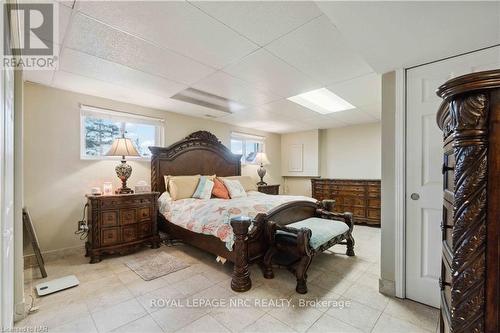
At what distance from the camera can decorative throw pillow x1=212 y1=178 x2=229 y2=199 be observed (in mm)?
3876

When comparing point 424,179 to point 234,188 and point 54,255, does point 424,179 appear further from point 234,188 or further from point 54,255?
point 54,255

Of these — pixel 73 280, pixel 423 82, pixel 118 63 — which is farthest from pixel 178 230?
pixel 423 82

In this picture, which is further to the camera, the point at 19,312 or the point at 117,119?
the point at 117,119

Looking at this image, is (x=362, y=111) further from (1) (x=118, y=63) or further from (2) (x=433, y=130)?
(1) (x=118, y=63)

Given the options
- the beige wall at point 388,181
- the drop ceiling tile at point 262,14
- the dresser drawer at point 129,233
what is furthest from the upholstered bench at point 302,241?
the dresser drawer at point 129,233

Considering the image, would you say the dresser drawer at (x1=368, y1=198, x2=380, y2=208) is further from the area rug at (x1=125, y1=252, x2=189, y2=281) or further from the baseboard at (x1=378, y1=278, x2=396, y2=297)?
the area rug at (x1=125, y1=252, x2=189, y2=281)

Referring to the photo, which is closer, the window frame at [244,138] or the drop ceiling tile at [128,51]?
the drop ceiling tile at [128,51]

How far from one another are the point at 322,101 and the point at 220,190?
2.38 meters

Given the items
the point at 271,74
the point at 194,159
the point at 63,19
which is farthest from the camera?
the point at 194,159

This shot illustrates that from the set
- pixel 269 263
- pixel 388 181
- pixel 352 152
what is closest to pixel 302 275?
pixel 269 263

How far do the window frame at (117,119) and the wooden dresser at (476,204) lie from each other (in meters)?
3.95

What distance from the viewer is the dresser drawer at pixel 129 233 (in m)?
3.05

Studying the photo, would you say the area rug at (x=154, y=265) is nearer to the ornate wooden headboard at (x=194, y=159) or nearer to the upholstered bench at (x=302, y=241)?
the upholstered bench at (x=302, y=241)

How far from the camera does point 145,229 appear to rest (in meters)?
3.25
